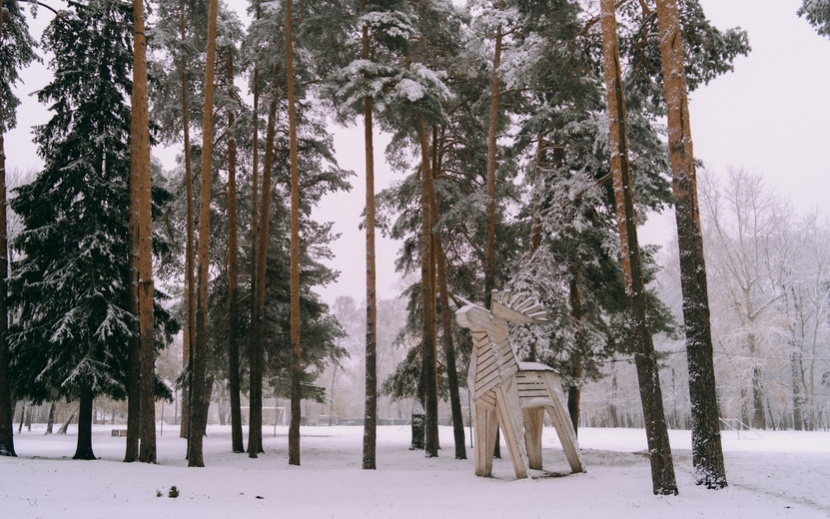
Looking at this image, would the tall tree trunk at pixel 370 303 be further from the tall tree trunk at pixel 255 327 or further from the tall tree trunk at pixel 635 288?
the tall tree trunk at pixel 635 288

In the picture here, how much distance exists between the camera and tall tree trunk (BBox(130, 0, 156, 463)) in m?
12.3

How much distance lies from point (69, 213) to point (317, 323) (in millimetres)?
8540

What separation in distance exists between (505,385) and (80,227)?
1034cm

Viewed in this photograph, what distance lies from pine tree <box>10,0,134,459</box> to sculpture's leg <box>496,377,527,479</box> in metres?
8.23

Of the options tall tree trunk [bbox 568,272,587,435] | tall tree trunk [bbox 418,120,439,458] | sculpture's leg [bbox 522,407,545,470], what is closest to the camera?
sculpture's leg [bbox 522,407,545,470]

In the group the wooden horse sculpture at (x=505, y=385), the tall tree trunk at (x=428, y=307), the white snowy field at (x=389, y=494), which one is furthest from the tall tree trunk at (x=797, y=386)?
the wooden horse sculpture at (x=505, y=385)

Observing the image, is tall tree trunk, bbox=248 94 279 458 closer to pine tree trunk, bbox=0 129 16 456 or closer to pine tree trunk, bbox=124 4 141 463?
pine tree trunk, bbox=124 4 141 463

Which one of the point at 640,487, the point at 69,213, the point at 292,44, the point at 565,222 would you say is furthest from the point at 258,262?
the point at 640,487

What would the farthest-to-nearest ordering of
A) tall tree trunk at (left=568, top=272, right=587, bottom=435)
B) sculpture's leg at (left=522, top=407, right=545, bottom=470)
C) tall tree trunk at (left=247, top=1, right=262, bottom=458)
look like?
tall tree trunk at (left=247, top=1, right=262, bottom=458) → tall tree trunk at (left=568, top=272, right=587, bottom=435) → sculpture's leg at (left=522, top=407, right=545, bottom=470)

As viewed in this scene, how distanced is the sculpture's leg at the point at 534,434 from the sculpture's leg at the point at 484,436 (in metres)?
1.23

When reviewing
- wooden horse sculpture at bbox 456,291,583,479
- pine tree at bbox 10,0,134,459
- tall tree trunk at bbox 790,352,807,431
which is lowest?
tall tree trunk at bbox 790,352,807,431

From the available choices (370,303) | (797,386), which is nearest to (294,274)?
(370,303)

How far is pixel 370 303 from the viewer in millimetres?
13570

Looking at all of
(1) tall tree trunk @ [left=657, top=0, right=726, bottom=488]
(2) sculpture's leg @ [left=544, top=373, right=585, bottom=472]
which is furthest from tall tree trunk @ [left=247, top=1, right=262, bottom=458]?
(1) tall tree trunk @ [left=657, top=0, right=726, bottom=488]
